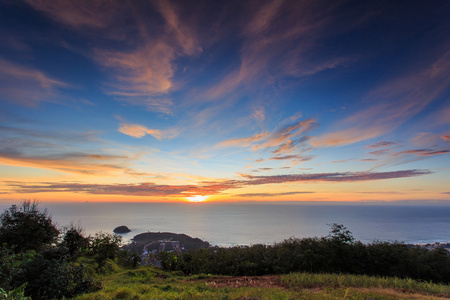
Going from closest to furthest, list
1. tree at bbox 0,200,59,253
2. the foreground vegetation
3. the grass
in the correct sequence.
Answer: the grass
the foreground vegetation
tree at bbox 0,200,59,253

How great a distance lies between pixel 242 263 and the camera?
1274 cm

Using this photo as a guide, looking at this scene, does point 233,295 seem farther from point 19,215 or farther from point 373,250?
point 19,215

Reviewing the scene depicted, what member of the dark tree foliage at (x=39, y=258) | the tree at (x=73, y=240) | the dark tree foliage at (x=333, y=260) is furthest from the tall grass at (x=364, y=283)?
the tree at (x=73, y=240)

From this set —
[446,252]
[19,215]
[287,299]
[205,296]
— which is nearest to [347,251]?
[446,252]

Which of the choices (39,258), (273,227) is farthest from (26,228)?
(273,227)

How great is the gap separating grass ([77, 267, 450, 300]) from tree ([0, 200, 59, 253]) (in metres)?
6.65

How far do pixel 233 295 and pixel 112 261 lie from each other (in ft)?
38.4

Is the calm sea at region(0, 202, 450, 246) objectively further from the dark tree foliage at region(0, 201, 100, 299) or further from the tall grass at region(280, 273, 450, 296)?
the tall grass at region(280, 273, 450, 296)

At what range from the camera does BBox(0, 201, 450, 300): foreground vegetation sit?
339 inches

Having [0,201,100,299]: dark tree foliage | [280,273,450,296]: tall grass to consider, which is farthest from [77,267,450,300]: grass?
[0,201,100,299]: dark tree foliage

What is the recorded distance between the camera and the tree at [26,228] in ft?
41.7

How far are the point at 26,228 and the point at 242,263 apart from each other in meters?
14.1

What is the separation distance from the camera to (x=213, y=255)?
14125 millimetres

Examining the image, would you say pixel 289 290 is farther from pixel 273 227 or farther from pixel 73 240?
pixel 273 227
